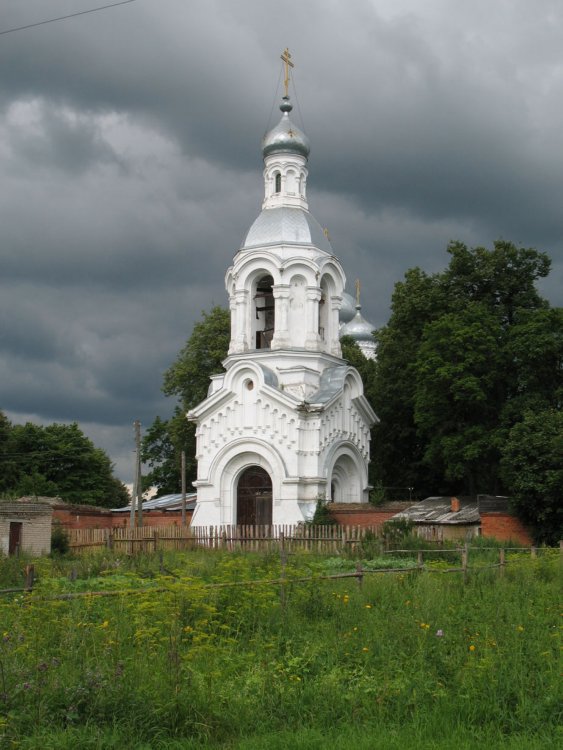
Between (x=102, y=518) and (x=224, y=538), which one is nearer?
(x=224, y=538)

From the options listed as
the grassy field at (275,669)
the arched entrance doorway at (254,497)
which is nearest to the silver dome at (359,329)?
the arched entrance doorway at (254,497)

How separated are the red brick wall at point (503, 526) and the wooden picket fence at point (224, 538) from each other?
3.13 metres

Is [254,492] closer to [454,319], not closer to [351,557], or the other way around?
[454,319]

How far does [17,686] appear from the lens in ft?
24.6

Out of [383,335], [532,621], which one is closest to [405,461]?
[383,335]

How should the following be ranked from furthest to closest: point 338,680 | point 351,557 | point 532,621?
point 351,557 → point 532,621 → point 338,680

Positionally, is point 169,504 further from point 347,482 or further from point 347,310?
point 347,310

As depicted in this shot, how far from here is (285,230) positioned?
33250 mm

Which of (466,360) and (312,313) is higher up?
(312,313)

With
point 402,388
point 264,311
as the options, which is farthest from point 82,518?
point 402,388

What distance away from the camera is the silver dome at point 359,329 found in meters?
59.7

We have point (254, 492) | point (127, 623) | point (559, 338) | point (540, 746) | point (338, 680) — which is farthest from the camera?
point (254, 492)

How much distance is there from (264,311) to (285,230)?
10.2 feet

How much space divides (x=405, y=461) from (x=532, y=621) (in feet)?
81.4
